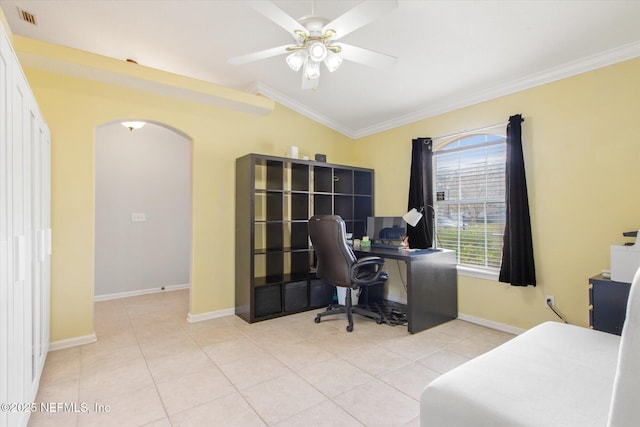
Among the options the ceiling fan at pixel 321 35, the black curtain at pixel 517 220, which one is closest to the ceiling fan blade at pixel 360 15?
the ceiling fan at pixel 321 35

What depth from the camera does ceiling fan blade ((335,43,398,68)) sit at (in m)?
2.19

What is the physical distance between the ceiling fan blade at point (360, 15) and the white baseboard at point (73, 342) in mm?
3332

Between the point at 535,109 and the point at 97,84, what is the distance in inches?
166

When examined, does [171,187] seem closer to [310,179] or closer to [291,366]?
[310,179]

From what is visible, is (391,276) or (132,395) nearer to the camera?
(132,395)

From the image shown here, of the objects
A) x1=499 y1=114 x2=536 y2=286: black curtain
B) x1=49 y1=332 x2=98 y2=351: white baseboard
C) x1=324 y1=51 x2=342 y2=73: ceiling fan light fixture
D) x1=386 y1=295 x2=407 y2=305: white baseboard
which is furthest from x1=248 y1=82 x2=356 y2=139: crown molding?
x1=49 y1=332 x2=98 y2=351: white baseboard

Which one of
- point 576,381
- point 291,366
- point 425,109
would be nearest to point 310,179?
point 425,109

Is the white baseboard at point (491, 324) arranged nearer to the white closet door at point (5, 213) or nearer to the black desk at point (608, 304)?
the black desk at point (608, 304)

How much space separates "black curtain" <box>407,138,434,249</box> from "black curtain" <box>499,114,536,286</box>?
3.01ft

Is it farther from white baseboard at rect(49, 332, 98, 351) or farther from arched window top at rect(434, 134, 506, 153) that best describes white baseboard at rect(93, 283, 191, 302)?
arched window top at rect(434, 134, 506, 153)

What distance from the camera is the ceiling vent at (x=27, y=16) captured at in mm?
2691

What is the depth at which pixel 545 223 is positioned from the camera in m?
2.89

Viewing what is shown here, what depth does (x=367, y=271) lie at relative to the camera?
11.2 ft

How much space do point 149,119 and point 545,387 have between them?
12.4 ft
